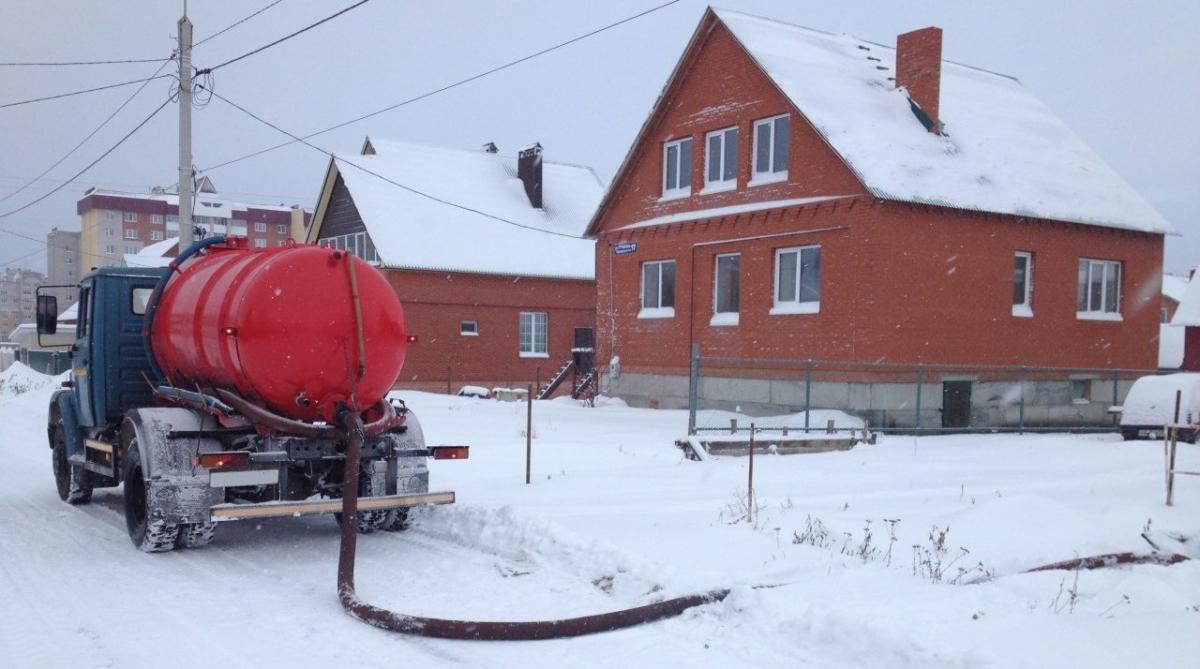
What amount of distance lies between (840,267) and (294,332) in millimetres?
13074

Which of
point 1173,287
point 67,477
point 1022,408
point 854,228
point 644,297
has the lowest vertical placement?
point 67,477

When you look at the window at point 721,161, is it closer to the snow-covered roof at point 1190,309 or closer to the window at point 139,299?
the window at point 139,299

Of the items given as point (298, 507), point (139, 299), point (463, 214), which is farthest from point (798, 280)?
point (463, 214)

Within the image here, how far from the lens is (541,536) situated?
8164mm

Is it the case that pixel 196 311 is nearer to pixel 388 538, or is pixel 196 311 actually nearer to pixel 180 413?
pixel 180 413

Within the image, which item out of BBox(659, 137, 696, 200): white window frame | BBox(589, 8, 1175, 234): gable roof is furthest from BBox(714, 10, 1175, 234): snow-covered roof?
BBox(659, 137, 696, 200): white window frame

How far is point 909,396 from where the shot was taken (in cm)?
1845

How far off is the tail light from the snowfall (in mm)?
842

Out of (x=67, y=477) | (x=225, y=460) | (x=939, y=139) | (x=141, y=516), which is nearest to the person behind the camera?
(x=225, y=460)

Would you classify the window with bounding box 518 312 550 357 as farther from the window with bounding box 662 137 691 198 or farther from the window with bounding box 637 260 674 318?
the window with bounding box 662 137 691 198

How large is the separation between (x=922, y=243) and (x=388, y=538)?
1316 cm

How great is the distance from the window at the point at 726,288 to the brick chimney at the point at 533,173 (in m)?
15.5

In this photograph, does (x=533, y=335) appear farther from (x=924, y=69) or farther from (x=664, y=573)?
(x=664, y=573)

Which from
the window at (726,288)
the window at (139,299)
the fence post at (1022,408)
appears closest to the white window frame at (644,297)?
the window at (726,288)
